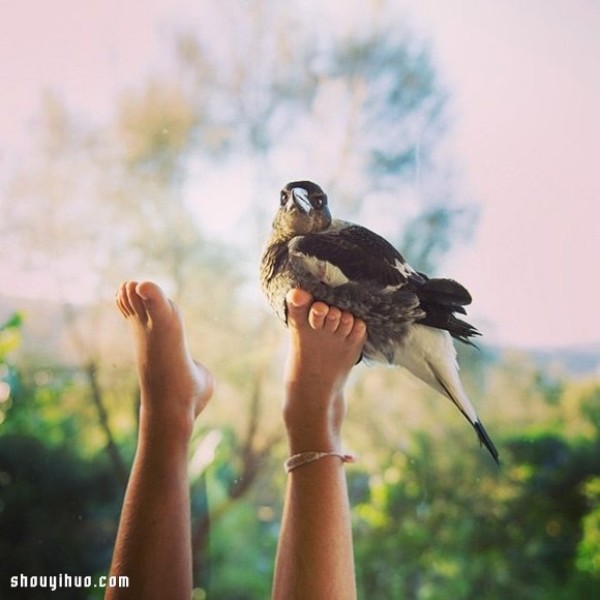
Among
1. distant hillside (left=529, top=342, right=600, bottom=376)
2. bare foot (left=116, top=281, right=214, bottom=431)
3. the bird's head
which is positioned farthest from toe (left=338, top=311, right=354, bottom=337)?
distant hillside (left=529, top=342, right=600, bottom=376)

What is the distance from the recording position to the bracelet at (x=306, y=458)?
1035mm

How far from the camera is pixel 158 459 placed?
1.09 metres

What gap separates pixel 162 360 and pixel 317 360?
0.24 m

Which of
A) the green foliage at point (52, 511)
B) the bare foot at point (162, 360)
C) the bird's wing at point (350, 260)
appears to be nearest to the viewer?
the bird's wing at point (350, 260)

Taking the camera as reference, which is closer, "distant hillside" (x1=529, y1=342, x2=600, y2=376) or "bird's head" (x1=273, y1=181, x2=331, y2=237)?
"bird's head" (x1=273, y1=181, x2=331, y2=237)

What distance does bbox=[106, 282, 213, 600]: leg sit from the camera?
1.04m

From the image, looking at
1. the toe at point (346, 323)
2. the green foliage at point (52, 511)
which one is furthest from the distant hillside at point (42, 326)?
the toe at point (346, 323)

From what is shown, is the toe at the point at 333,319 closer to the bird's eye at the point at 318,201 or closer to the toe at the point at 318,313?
the toe at the point at 318,313

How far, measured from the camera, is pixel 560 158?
1.34 meters

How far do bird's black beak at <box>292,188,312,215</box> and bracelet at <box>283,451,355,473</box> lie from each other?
35 cm

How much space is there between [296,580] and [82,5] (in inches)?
38.7

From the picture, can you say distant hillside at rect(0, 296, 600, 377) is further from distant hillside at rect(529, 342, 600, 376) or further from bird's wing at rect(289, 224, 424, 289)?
distant hillside at rect(529, 342, 600, 376)

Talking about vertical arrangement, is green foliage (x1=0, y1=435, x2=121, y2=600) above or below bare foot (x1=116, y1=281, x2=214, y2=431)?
below

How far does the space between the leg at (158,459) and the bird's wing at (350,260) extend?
0.24 meters
